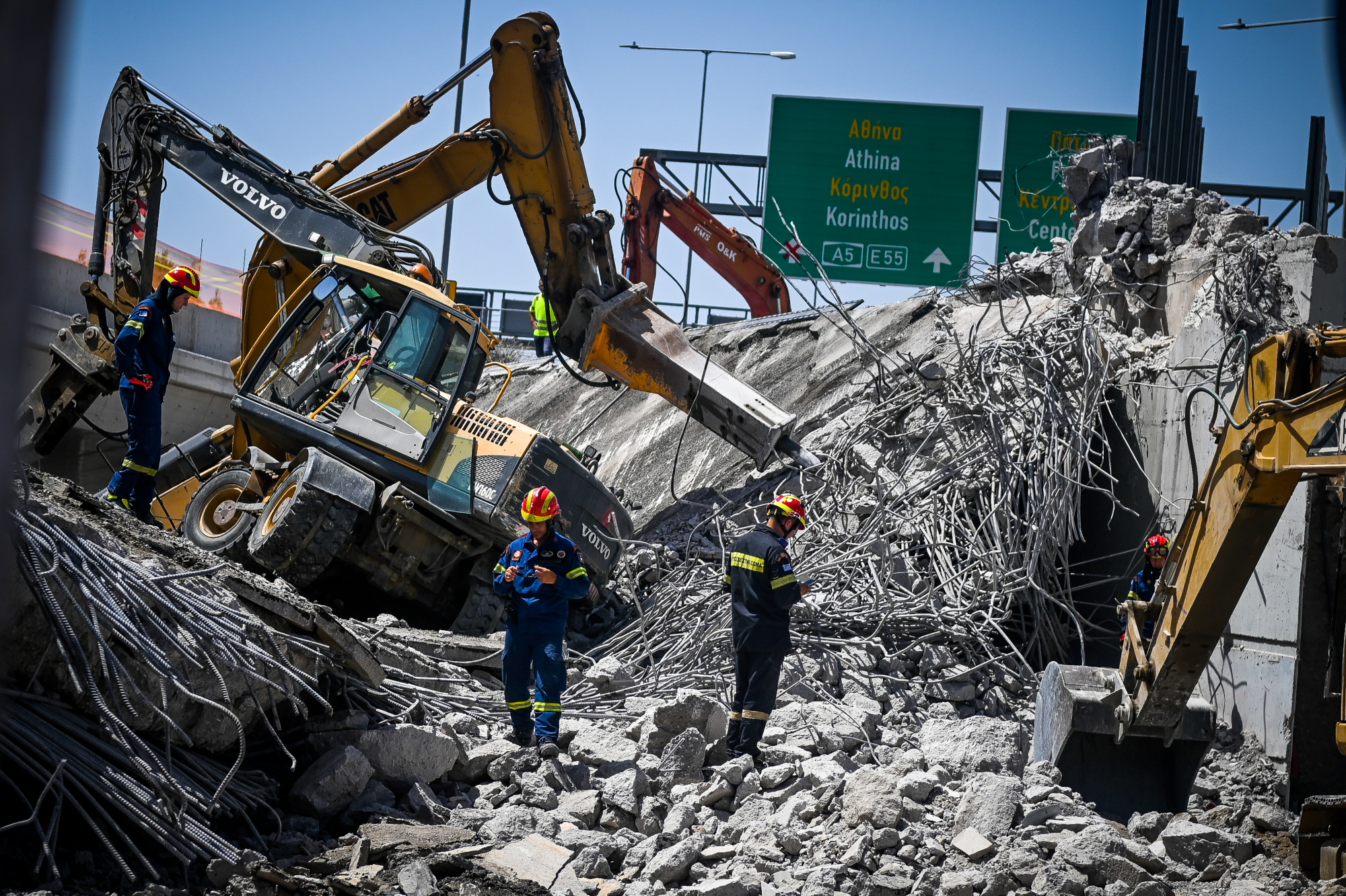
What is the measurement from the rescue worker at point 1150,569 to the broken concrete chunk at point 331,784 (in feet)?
18.2

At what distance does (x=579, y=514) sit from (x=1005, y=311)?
579cm

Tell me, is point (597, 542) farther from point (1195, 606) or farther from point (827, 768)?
point (1195, 606)

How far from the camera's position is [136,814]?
14.6ft

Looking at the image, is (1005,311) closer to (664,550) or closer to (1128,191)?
(1128,191)

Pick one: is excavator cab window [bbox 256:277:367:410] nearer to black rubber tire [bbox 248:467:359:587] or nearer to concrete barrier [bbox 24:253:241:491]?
black rubber tire [bbox 248:467:359:587]

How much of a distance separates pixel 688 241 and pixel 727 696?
9160 mm

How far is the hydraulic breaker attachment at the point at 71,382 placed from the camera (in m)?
9.26

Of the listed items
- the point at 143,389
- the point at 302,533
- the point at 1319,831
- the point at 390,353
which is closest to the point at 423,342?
the point at 390,353

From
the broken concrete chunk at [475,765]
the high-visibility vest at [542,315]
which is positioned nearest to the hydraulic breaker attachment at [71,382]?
the high-visibility vest at [542,315]

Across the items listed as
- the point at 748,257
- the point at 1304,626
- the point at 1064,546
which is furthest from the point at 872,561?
the point at 748,257

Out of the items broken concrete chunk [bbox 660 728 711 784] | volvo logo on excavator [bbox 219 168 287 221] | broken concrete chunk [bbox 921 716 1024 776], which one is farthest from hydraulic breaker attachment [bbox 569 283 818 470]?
broken concrete chunk [bbox 660 728 711 784]

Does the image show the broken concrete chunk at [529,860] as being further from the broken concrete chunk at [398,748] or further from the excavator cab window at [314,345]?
the excavator cab window at [314,345]

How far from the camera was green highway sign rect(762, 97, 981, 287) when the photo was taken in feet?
63.3

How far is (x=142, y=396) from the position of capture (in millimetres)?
7852
